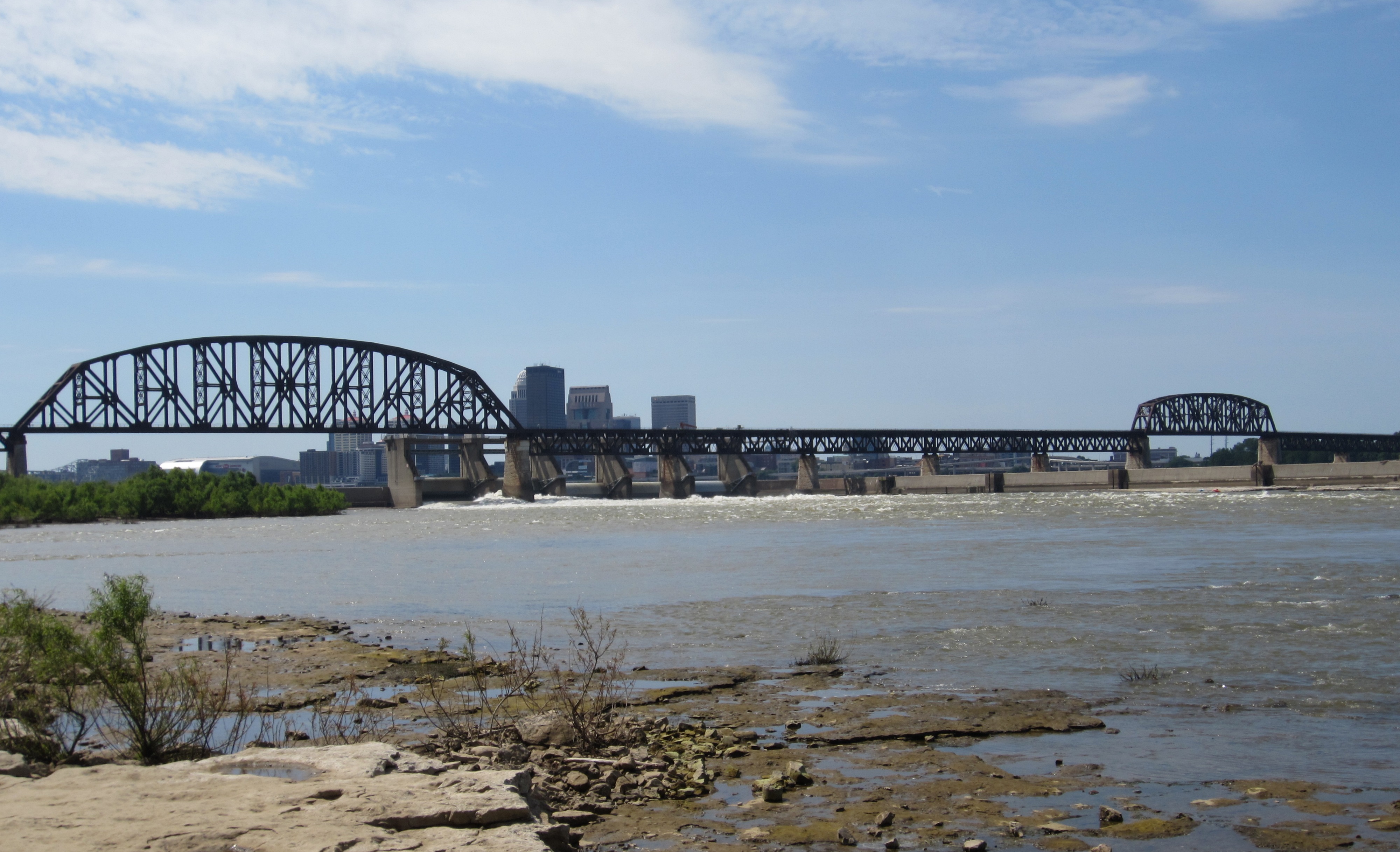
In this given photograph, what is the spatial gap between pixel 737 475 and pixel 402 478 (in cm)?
5521

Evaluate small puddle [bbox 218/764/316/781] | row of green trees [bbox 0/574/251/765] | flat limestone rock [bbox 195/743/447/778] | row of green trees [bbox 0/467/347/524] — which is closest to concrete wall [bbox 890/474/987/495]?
row of green trees [bbox 0/467/347/524]

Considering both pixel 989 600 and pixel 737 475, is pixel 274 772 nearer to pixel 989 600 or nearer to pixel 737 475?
pixel 989 600

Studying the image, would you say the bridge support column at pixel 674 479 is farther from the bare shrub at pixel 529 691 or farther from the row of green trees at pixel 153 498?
the bare shrub at pixel 529 691

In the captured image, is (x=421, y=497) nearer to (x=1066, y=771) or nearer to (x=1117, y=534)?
(x=1117, y=534)

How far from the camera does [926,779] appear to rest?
11938 mm

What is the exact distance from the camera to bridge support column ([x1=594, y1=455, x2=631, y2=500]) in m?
175

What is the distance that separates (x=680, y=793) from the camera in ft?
38.0

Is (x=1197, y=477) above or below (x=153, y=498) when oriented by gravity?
below

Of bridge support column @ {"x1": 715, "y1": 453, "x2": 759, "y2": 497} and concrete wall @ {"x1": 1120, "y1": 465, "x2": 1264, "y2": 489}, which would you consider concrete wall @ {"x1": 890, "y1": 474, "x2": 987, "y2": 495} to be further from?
bridge support column @ {"x1": 715, "y1": 453, "x2": 759, "y2": 497}

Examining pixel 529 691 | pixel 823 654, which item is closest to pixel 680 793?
pixel 529 691

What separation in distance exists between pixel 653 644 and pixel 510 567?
23545 mm

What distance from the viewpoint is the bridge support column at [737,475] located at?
182m

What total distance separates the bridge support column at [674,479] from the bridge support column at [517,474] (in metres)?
19.3

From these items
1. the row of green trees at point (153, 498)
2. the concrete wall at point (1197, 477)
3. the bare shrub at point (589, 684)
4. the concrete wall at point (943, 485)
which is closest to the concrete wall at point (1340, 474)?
the concrete wall at point (1197, 477)
